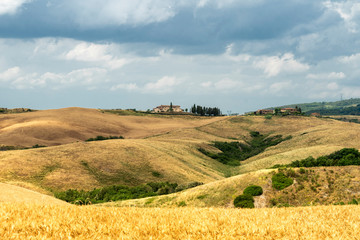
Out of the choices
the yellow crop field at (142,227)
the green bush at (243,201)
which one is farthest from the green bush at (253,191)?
the yellow crop field at (142,227)

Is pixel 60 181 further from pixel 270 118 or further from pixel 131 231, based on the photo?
pixel 270 118

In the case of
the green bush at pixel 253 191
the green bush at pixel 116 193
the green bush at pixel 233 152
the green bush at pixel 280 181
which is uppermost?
the green bush at pixel 280 181

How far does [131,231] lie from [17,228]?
101 inches

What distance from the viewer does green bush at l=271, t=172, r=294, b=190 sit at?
32.2m

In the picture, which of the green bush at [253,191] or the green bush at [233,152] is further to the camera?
the green bush at [233,152]

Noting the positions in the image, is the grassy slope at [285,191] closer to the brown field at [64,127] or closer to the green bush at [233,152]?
the green bush at [233,152]

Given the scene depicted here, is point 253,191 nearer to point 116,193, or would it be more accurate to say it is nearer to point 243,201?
point 243,201

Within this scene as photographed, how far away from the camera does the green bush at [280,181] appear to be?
32219 millimetres

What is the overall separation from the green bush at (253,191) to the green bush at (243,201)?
0.75m

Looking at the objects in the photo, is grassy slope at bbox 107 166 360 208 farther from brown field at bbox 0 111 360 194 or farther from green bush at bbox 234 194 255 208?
brown field at bbox 0 111 360 194

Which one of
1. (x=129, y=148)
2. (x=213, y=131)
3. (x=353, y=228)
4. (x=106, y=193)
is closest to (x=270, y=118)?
(x=213, y=131)

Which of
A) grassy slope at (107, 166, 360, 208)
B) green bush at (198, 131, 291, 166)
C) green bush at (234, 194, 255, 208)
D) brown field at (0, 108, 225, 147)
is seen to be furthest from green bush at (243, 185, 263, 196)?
brown field at (0, 108, 225, 147)

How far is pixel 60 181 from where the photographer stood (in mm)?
47844

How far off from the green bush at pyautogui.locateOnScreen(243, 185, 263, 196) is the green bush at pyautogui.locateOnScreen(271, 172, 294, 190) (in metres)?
1.84
